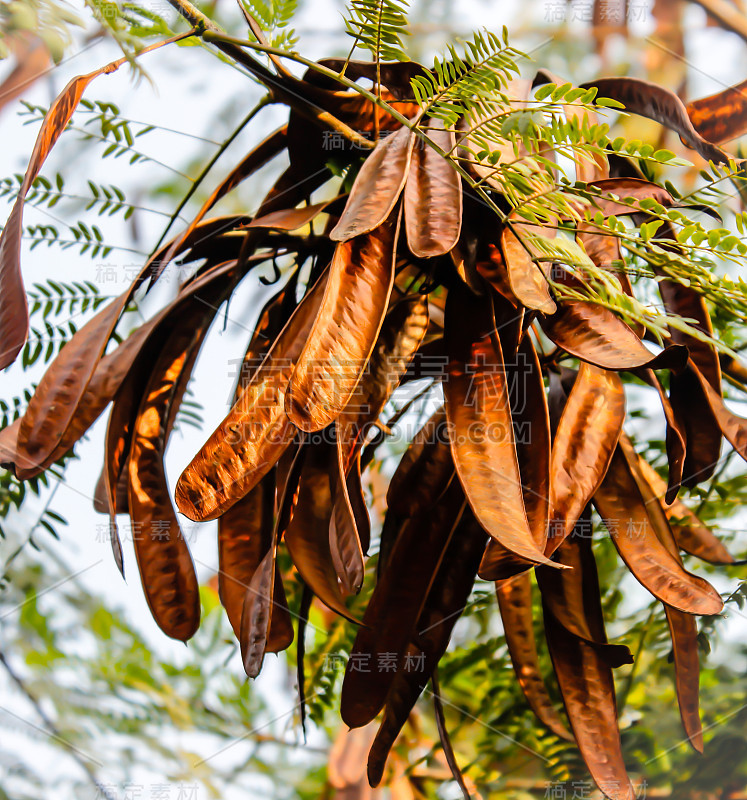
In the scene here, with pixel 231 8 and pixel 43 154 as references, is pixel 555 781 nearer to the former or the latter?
pixel 43 154

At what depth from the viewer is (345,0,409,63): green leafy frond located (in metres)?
0.29

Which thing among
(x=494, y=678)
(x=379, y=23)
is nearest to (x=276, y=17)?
(x=379, y=23)

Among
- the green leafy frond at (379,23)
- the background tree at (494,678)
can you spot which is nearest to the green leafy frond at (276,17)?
the green leafy frond at (379,23)

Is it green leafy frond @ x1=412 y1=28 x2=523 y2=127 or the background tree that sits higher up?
green leafy frond @ x1=412 y1=28 x2=523 y2=127

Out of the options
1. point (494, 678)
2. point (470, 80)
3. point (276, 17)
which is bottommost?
point (494, 678)

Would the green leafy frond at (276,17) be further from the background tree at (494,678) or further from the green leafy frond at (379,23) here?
the background tree at (494,678)

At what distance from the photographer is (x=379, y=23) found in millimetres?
296

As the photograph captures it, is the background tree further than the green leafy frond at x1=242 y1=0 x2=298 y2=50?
Yes

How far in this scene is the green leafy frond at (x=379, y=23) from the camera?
0.96 ft

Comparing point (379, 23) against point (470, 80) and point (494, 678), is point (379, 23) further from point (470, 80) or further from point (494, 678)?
point (494, 678)

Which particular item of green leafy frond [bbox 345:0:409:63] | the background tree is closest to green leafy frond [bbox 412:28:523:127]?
green leafy frond [bbox 345:0:409:63]

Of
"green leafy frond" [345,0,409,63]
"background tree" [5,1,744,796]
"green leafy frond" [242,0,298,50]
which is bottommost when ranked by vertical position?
"background tree" [5,1,744,796]

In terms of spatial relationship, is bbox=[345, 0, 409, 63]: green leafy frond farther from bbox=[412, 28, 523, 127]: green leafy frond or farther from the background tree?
the background tree

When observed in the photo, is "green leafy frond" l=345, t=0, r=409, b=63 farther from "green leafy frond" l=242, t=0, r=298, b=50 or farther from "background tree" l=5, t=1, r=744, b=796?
"background tree" l=5, t=1, r=744, b=796
